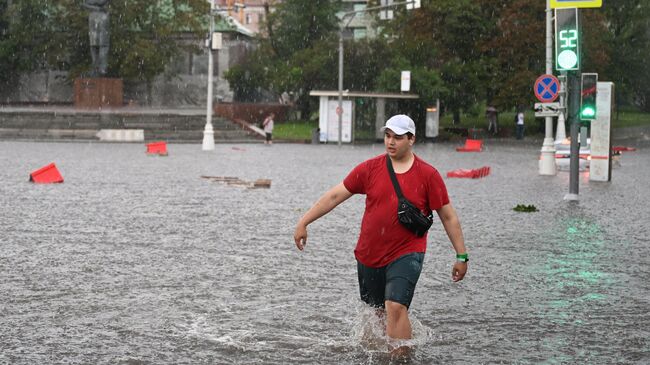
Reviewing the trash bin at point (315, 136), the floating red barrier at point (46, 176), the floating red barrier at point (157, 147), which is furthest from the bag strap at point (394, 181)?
the trash bin at point (315, 136)

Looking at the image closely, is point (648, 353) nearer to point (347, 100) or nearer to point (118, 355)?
point (118, 355)

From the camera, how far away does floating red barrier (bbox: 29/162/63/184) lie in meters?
23.2

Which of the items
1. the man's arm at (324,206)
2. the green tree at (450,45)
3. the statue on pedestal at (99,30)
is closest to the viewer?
the man's arm at (324,206)

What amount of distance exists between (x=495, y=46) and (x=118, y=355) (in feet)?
199

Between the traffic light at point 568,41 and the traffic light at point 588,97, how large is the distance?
1.85 feet

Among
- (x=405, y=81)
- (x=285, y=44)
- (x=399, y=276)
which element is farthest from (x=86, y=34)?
(x=399, y=276)

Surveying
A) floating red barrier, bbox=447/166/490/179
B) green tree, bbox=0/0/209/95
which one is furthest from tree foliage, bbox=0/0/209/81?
floating red barrier, bbox=447/166/490/179

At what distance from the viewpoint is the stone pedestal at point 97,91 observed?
62500 mm

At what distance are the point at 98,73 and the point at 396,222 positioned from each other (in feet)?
189

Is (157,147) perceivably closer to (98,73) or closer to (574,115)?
(574,115)

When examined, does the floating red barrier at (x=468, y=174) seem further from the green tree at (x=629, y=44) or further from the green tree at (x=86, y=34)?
the green tree at (x=629, y=44)

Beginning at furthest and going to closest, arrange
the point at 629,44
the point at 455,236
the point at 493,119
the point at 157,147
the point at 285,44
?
the point at 285,44
the point at 629,44
the point at 493,119
the point at 157,147
the point at 455,236

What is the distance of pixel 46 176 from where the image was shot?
23484mm

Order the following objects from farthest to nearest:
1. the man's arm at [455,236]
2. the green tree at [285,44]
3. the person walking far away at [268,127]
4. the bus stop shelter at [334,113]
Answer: the green tree at [285,44], the bus stop shelter at [334,113], the person walking far away at [268,127], the man's arm at [455,236]
